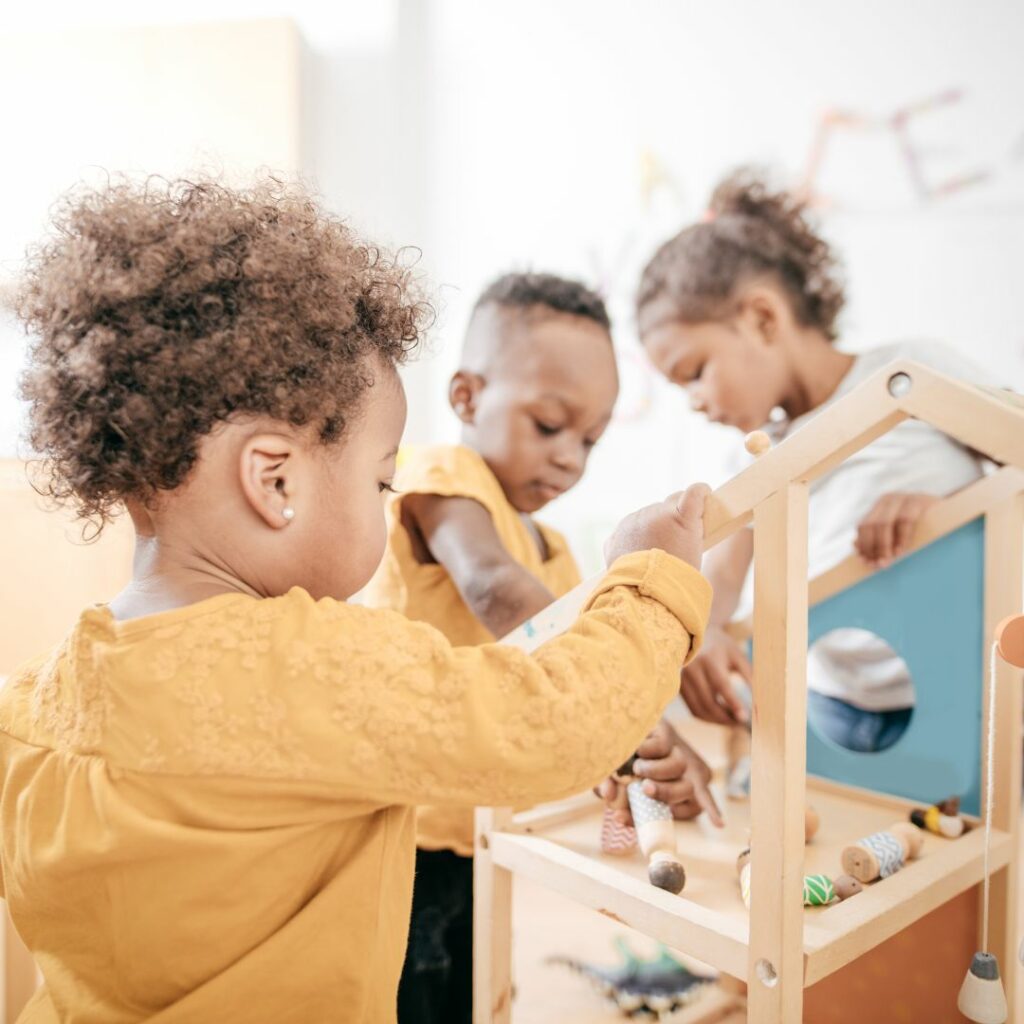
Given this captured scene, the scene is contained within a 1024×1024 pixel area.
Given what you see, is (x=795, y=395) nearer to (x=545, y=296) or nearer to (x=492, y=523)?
(x=545, y=296)

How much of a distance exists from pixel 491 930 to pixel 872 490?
803 millimetres

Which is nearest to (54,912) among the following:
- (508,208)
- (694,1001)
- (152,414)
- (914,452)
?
(152,414)

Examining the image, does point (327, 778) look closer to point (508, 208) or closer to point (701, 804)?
point (701, 804)

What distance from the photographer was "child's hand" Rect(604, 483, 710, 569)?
64cm

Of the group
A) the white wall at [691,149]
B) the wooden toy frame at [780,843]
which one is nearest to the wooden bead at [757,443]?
the wooden toy frame at [780,843]

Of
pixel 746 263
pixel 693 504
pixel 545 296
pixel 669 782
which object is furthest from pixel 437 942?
pixel 746 263

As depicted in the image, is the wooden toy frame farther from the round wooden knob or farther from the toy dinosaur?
the toy dinosaur

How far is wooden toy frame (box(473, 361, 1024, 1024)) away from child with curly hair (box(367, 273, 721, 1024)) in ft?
0.42

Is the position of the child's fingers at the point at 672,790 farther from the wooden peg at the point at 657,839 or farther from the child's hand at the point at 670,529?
the child's hand at the point at 670,529

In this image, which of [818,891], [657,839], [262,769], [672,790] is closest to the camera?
[262,769]

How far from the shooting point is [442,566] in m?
1.03

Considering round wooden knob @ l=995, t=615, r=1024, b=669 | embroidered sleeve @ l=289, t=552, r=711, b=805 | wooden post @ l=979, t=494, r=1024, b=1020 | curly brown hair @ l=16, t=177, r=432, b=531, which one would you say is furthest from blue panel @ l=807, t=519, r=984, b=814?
curly brown hair @ l=16, t=177, r=432, b=531

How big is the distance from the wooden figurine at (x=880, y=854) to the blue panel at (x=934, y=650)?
19 cm

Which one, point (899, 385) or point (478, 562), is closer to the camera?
point (899, 385)
